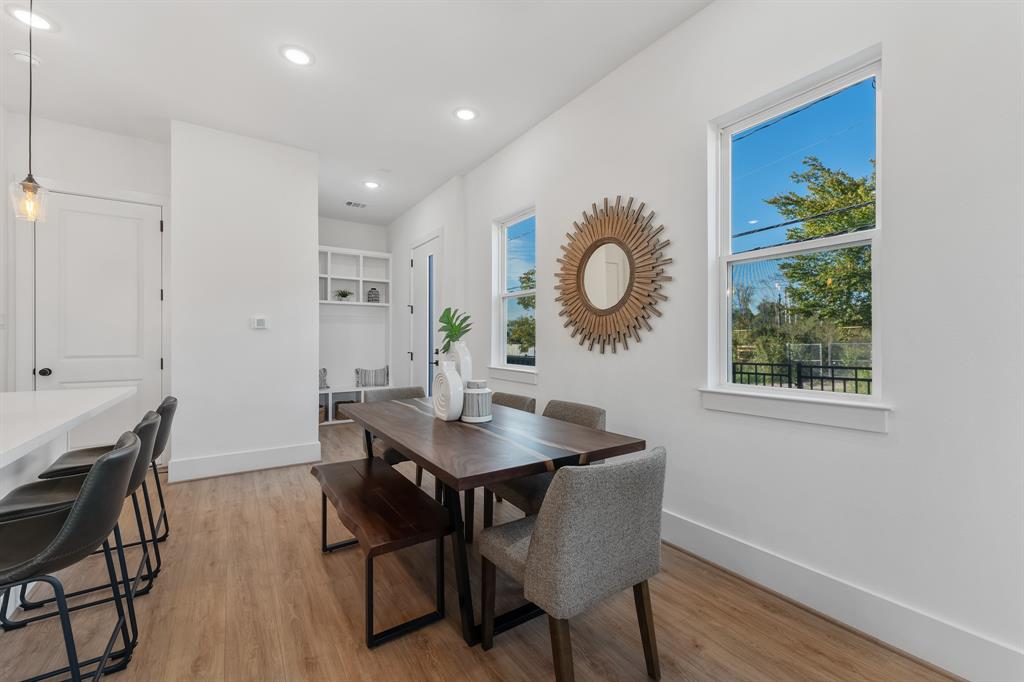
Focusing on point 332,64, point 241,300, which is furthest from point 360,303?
point 332,64

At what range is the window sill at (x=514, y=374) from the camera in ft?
12.0

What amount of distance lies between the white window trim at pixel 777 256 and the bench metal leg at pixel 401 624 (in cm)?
153

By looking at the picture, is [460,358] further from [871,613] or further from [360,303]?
[360,303]

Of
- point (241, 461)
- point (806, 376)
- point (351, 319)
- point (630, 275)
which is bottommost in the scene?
point (241, 461)

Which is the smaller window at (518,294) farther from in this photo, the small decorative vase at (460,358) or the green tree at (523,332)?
the small decorative vase at (460,358)

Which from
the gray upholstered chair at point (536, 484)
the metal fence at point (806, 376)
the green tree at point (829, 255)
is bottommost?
the gray upholstered chair at point (536, 484)

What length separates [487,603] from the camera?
1632 mm

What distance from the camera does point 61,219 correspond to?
360cm

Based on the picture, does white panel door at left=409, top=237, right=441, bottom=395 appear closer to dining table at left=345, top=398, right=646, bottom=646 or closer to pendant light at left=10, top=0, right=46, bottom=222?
dining table at left=345, top=398, right=646, bottom=646

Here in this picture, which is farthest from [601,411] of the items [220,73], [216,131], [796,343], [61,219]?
[61,219]

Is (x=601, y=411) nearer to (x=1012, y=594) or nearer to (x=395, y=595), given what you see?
(x=395, y=595)

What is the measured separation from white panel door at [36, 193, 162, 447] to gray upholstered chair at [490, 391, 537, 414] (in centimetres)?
320

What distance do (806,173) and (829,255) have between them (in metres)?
0.43

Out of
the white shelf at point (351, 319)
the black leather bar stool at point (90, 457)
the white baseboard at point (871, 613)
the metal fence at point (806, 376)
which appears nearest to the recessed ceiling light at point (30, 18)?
the black leather bar stool at point (90, 457)
